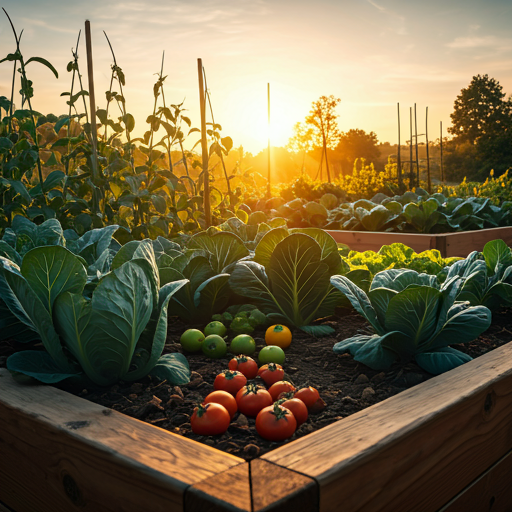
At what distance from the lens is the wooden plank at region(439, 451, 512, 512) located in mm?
1292

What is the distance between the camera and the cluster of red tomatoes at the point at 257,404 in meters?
1.17

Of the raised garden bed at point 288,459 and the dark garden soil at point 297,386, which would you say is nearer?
the raised garden bed at point 288,459

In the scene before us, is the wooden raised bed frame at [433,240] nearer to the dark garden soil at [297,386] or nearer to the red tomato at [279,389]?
the dark garden soil at [297,386]

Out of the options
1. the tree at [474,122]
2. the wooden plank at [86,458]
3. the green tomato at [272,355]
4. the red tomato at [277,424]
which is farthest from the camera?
the tree at [474,122]

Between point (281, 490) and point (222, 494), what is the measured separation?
10 cm

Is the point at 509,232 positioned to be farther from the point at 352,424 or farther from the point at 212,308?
the point at 352,424

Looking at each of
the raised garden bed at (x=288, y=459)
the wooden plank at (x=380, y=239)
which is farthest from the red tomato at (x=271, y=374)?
the wooden plank at (x=380, y=239)

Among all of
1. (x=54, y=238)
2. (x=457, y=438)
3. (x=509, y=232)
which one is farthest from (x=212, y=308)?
(x=509, y=232)

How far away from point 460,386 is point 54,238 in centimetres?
164

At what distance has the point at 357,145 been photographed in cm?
4256

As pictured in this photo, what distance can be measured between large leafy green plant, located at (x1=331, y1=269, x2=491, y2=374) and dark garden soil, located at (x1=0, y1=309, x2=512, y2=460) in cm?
6

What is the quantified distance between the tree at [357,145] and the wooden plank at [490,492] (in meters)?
42.1

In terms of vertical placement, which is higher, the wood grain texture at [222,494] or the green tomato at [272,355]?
the wood grain texture at [222,494]

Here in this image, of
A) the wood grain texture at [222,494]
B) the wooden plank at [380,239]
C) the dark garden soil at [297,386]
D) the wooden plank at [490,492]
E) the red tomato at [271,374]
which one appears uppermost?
the wooden plank at [380,239]
